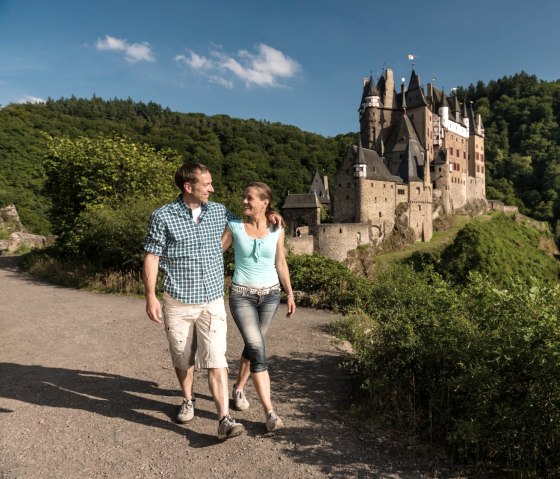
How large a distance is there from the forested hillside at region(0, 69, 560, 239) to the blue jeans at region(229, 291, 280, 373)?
173ft

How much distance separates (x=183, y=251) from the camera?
3.73 meters

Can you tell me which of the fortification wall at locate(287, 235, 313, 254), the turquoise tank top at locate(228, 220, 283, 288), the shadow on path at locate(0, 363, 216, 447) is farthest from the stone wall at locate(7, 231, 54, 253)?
the turquoise tank top at locate(228, 220, 283, 288)

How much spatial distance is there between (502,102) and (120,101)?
91982 millimetres

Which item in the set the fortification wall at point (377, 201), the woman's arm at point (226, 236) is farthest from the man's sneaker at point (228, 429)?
the fortification wall at point (377, 201)

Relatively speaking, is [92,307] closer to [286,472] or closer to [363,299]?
[363,299]

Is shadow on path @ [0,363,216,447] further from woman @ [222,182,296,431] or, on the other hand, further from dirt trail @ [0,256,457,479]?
woman @ [222,182,296,431]

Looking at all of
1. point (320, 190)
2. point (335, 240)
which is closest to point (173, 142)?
point (320, 190)

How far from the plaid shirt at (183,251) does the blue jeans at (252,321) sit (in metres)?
0.24

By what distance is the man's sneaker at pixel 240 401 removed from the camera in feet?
14.0

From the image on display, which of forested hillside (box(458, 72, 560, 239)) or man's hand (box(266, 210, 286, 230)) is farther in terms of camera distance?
forested hillside (box(458, 72, 560, 239))

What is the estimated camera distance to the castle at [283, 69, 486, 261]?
41.1 metres

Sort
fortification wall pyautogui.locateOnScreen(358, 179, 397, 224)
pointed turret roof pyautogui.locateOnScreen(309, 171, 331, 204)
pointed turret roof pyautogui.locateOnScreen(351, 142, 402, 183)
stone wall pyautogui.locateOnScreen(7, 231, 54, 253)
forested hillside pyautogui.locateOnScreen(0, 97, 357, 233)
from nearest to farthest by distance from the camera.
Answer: stone wall pyautogui.locateOnScreen(7, 231, 54, 253)
fortification wall pyautogui.locateOnScreen(358, 179, 397, 224)
pointed turret roof pyautogui.locateOnScreen(351, 142, 402, 183)
forested hillside pyautogui.locateOnScreen(0, 97, 357, 233)
pointed turret roof pyautogui.locateOnScreen(309, 171, 331, 204)

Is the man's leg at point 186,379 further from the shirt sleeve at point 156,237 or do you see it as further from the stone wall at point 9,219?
the stone wall at point 9,219

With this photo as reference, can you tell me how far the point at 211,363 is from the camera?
12.2 ft
